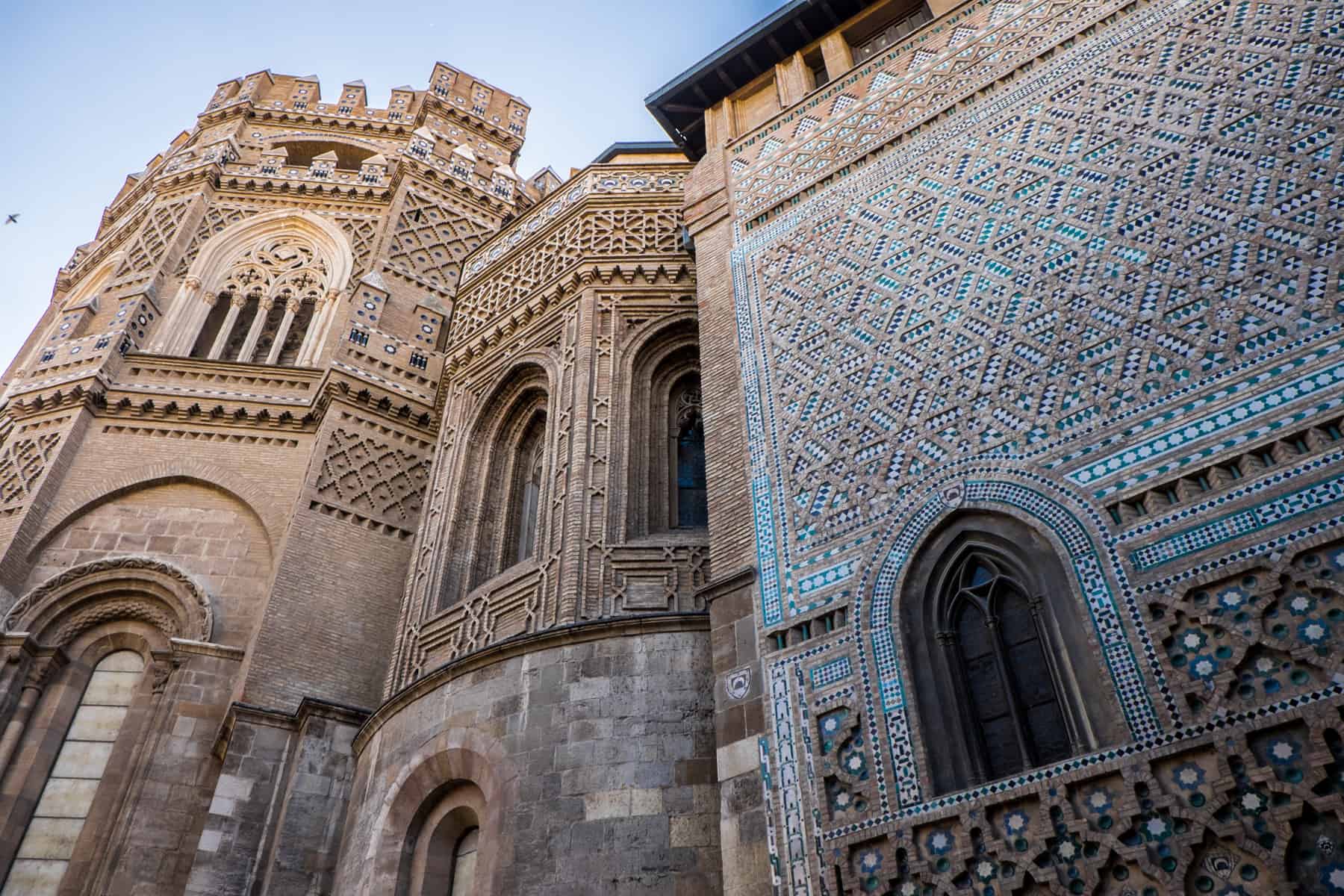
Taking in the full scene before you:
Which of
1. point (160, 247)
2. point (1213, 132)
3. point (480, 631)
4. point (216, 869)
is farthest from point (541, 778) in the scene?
point (160, 247)

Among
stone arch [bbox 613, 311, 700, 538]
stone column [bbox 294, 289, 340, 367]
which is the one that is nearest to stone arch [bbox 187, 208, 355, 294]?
stone column [bbox 294, 289, 340, 367]

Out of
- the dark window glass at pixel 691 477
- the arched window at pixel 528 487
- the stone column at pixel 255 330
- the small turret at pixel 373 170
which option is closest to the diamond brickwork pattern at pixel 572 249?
the arched window at pixel 528 487

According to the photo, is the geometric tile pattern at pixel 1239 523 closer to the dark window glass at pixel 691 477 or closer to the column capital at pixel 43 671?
the dark window glass at pixel 691 477

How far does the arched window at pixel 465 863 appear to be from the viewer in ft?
21.4

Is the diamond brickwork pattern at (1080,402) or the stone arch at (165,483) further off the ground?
the stone arch at (165,483)

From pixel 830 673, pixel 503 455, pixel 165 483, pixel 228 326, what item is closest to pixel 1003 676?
pixel 830 673

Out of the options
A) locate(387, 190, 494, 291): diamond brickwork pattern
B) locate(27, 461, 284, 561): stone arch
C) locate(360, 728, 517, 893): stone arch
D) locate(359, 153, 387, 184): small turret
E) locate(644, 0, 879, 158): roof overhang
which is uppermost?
locate(359, 153, 387, 184): small turret

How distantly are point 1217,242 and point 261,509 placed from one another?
8909mm

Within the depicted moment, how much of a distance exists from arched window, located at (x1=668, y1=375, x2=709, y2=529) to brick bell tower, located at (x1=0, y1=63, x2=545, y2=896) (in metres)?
3.22

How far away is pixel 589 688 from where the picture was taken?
6.46 m

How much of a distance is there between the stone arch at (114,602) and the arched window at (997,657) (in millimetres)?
7191

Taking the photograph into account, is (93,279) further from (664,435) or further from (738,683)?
(738,683)

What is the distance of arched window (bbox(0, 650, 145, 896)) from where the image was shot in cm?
857

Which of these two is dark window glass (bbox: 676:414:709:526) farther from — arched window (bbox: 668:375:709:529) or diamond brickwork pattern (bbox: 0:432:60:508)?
diamond brickwork pattern (bbox: 0:432:60:508)
